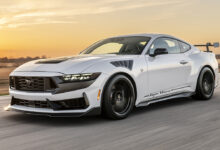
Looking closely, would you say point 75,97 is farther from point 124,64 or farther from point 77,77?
point 124,64

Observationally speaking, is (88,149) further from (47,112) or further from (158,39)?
(158,39)

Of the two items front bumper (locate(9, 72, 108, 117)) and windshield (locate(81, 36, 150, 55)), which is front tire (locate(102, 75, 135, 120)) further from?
windshield (locate(81, 36, 150, 55))

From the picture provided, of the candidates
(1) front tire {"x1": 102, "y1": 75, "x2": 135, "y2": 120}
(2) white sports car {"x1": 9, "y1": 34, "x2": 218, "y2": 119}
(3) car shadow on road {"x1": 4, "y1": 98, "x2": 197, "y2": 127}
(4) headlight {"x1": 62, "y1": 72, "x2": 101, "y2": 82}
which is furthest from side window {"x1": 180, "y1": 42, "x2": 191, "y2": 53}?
(4) headlight {"x1": 62, "y1": 72, "x2": 101, "y2": 82}

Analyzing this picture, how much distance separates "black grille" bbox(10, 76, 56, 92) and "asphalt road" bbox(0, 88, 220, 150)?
53cm

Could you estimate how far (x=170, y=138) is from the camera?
473 cm

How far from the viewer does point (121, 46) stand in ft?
23.4

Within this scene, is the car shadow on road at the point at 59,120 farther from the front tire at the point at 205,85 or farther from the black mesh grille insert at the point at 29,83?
the front tire at the point at 205,85

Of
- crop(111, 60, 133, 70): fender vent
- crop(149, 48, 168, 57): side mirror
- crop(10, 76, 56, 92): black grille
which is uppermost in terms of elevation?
crop(149, 48, 168, 57): side mirror

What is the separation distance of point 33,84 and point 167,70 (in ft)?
8.28

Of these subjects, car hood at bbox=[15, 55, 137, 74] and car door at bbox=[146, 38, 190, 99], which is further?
car door at bbox=[146, 38, 190, 99]

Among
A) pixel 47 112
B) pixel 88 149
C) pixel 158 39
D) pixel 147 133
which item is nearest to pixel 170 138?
pixel 147 133

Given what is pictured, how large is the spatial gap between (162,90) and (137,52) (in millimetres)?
848

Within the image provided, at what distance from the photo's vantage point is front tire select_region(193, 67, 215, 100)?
8.04 metres

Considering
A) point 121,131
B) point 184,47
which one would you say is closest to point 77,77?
point 121,131
